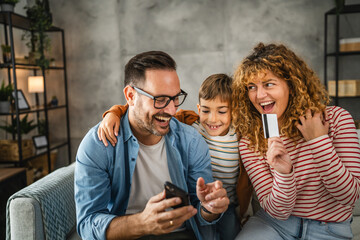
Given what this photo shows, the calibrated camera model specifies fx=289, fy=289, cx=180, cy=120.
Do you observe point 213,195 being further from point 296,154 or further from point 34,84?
point 34,84

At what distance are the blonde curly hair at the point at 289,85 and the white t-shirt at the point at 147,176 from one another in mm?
490

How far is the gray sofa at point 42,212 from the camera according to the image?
1398 mm

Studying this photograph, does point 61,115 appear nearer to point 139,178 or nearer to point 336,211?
point 139,178

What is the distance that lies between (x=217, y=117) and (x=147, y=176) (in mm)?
597

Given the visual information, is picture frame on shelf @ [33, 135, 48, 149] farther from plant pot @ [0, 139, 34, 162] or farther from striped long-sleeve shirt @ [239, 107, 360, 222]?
striped long-sleeve shirt @ [239, 107, 360, 222]

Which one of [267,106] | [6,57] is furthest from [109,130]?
[6,57]

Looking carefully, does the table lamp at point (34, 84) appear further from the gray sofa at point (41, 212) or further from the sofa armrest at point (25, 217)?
the sofa armrest at point (25, 217)

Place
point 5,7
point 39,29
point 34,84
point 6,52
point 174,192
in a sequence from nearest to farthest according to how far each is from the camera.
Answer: point 174,192 → point 5,7 → point 6,52 → point 39,29 → point 34,84

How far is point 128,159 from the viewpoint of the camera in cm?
142

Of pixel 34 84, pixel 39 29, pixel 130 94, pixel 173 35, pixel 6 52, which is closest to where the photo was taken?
pixel 130 94

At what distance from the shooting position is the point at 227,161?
1697mm

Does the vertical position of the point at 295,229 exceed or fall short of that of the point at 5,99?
it falls short

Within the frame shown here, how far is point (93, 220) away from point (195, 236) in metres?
0.53

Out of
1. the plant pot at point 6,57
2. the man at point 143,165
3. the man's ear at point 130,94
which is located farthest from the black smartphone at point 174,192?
the plant pot at point 6,57
